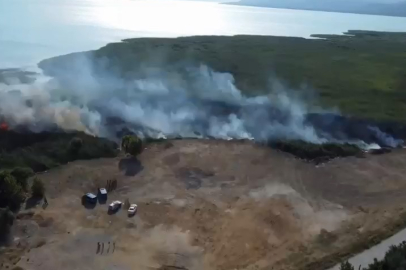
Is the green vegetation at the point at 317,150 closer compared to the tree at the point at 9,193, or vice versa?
the tree at the point at 9,193

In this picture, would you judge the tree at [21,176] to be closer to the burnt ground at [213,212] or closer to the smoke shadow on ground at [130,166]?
the burnt ground at [213,212]

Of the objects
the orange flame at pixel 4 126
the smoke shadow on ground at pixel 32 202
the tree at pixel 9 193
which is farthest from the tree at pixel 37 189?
the orange flame at pixel 4 126

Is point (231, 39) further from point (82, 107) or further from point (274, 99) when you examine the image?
point (82, 107)

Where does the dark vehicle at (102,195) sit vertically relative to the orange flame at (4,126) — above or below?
below

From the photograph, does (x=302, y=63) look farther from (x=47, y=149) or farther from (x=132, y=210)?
(x=132, y=210)

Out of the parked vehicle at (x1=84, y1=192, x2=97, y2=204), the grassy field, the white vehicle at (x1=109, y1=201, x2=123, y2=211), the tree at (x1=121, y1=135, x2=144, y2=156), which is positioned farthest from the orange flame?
the grassy field

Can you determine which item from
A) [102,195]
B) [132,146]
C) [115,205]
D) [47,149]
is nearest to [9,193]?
[102,195]

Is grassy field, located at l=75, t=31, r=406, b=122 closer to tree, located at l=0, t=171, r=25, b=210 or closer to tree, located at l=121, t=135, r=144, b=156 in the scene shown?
tree, located at l=121, t=135, r=144, b=156
